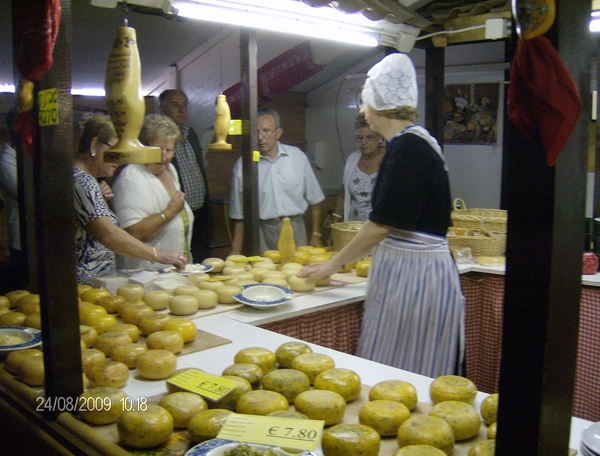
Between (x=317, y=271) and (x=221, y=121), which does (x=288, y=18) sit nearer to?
(x=221, y=121)

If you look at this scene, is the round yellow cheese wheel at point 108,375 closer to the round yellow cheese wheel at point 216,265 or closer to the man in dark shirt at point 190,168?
the round yellow cheese wheel at point 216,265

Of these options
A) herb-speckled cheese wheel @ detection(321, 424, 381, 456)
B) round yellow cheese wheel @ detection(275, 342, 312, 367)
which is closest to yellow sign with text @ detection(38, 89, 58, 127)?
round yellow cheese wheel @ detection(275, 342, 312, 367)

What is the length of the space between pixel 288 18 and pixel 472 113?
4260 millimetres

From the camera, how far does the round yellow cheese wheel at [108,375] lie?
5.38ft

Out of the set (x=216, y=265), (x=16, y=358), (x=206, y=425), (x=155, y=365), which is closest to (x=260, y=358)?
(x=155, y=365)

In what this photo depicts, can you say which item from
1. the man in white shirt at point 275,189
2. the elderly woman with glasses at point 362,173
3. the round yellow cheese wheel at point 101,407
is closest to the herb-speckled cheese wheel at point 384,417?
the round yellow cheese wheel at point 101,407

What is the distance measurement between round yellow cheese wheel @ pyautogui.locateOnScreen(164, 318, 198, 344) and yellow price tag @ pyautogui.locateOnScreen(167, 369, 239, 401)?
0.42 metres

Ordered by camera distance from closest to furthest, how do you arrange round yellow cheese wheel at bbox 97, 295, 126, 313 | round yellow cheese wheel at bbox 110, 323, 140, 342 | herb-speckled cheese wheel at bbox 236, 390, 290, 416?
herb-speckled cheese wheel at bbox 236, 390, 290, 416 < round yellow cheese wheel at bbox 110, 323, 140, 342 < round yellow cheese wheel at bbox 97, 295, 126, 313

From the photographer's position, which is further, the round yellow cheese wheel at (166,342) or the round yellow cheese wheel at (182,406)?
the round yellow cheese wheel at (166,342)

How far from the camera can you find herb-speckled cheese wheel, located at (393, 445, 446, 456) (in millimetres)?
1178

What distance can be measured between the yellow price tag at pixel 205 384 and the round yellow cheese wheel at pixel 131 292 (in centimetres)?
99

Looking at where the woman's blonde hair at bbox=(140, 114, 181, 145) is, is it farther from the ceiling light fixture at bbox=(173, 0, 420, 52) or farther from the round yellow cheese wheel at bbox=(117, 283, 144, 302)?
the round yellow cheese wheel at bbox=(117, 283, 144, 302)

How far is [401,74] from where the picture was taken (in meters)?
2.55

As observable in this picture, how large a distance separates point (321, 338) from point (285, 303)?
0.95 feet
